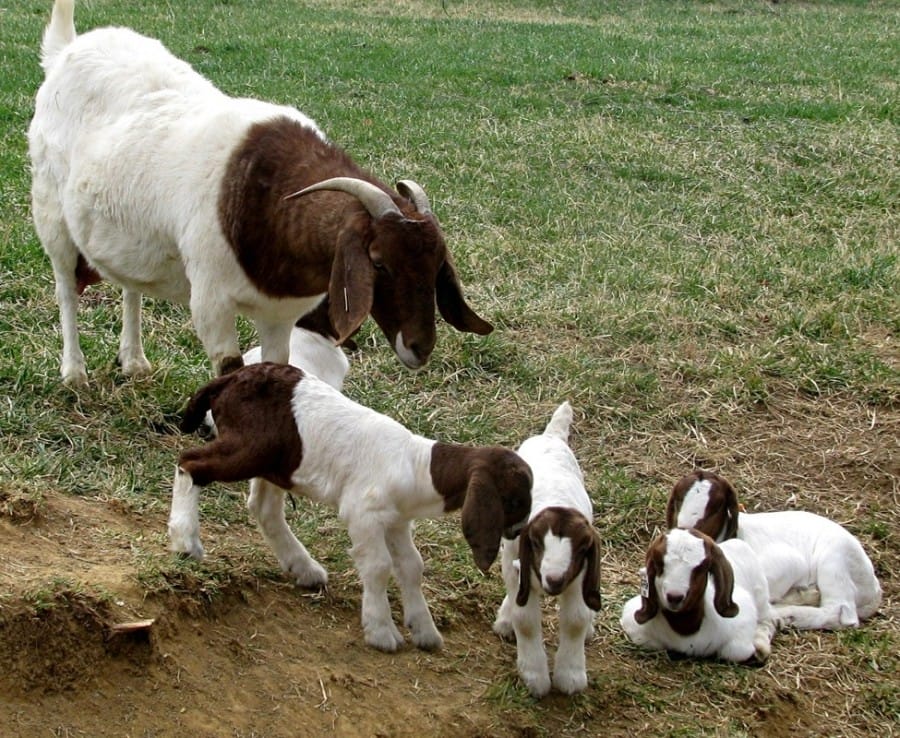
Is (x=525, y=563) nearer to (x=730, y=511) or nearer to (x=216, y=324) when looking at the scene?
(x=730, y=511)

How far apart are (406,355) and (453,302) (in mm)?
370

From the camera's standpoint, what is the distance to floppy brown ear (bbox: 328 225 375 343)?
4.63 m

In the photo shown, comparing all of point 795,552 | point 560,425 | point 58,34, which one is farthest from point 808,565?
point 58,34

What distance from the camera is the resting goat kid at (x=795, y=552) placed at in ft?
17.4

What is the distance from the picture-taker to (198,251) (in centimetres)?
539

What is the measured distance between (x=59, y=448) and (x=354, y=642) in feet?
6.05

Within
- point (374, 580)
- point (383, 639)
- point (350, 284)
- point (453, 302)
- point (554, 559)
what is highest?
point (350, 284)

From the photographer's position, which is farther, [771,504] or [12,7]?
[12,7]

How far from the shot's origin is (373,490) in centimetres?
449

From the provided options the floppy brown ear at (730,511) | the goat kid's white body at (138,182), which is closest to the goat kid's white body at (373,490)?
the goat kid's white body at (138,182)

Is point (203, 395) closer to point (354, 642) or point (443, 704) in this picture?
point (354, 642)

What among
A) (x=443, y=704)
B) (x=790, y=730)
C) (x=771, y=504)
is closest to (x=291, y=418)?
(x=443, y=704)

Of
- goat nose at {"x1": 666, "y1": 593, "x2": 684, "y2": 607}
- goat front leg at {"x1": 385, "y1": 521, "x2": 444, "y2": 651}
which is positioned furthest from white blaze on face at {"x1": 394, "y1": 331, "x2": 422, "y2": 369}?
goat nose at {"x1": 666, "y1": 593, "x2": 684, "y2": 607}

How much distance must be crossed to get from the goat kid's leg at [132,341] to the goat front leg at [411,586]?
2.40 metres
